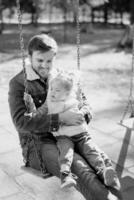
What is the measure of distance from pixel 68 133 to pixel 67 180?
0.41 meters

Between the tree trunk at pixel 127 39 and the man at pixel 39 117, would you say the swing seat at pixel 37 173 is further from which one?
the tree trunk at pixel 127 39

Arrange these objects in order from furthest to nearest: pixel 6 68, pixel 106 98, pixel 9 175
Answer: pixel 6 68, pixel 106 98, pixel 9 175

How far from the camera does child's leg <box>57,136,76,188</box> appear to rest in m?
2.45

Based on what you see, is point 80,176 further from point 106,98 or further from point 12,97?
point 106,98

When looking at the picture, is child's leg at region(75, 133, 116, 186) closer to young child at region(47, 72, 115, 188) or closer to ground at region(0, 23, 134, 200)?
young child at region(47, 72, 115, 188)

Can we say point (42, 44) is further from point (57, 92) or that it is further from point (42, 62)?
point (57, 92)

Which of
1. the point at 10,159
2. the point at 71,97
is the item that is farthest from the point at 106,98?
the point at 71,97

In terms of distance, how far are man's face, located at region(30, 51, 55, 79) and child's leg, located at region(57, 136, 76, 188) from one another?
49 centimetres

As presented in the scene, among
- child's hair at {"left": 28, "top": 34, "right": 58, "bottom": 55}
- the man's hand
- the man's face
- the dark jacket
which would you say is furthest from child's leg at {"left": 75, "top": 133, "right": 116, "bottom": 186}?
child's hair at {"left": 28, "top": 34, "right": 58, "bottom": 55}

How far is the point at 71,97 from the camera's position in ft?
9.36

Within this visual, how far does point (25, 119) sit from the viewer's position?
8.71 feet

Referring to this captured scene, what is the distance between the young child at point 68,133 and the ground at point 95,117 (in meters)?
0.70

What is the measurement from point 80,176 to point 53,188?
96cm

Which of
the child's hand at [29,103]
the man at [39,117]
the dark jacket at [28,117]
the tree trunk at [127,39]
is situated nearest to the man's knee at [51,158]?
the man at [39,117]
